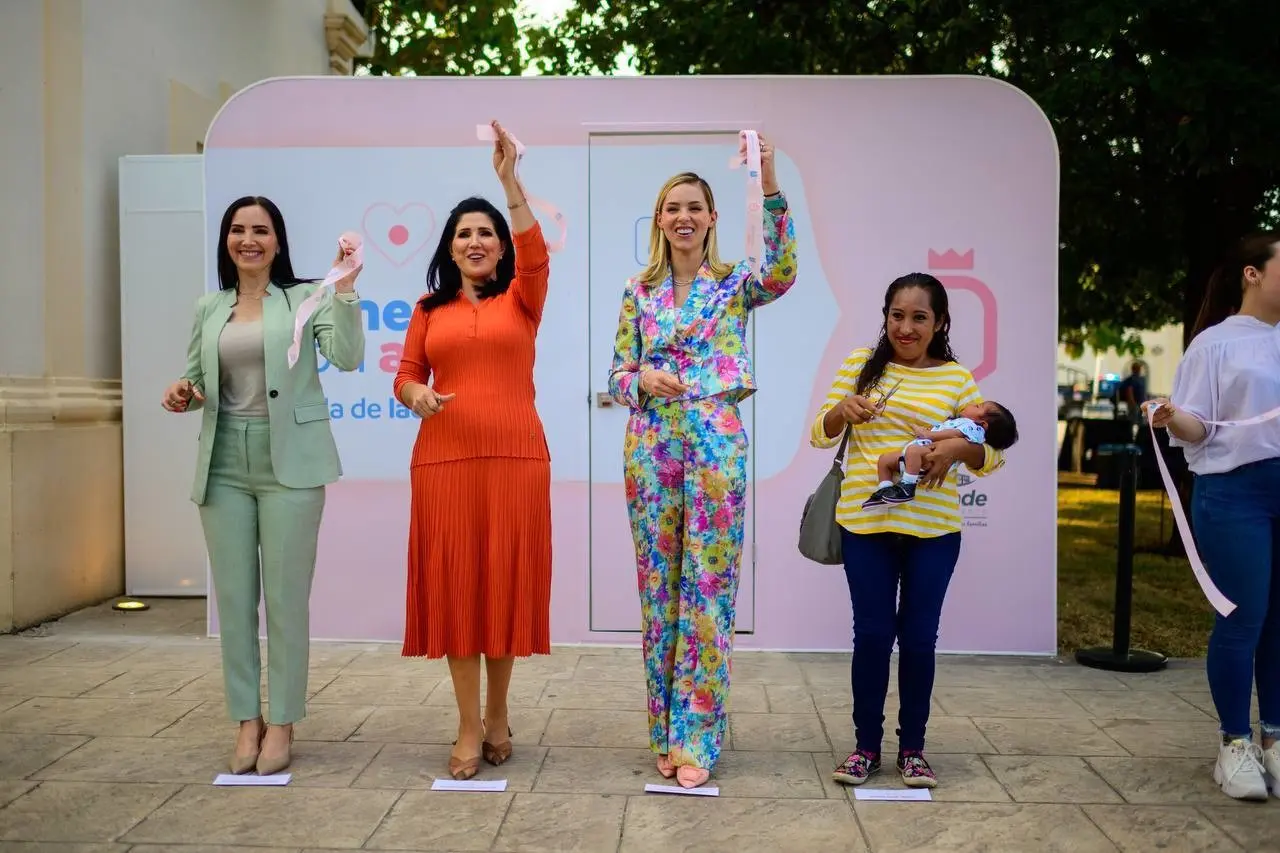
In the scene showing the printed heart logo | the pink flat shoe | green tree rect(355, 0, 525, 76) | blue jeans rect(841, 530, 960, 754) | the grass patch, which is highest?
green tree rect(355, 0, 525, 76)

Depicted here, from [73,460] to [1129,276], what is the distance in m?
9.69

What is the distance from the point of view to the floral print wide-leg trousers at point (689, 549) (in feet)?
12.0

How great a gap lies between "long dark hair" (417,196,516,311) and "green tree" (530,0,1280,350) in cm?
429

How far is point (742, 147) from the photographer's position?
11.8 ft

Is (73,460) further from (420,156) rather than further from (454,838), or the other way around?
(454,838)

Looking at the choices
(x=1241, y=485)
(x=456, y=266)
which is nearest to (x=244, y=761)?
(x=456, y=266)

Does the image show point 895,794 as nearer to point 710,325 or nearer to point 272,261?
point 710,325

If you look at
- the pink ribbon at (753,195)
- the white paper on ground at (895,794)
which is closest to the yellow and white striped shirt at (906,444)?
the pink ribbon at (753,195)

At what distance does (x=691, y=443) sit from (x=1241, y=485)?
1719 millimetres

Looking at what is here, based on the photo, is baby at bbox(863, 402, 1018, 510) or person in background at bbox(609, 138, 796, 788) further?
person in background at bbox(609, 138, 796, 788)

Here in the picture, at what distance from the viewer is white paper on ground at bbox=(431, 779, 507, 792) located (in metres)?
3.71

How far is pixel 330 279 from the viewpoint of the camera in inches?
145

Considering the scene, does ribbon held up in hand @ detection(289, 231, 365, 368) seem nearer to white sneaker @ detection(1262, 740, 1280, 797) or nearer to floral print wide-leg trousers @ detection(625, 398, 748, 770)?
floral print wide-leg trousers @ detection(625, 398, 748, 770)

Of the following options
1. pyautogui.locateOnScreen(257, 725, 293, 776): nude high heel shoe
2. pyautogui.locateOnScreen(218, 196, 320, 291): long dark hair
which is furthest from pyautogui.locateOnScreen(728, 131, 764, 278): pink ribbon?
pyautogui.locateOnScreen(257, 725, 293, 776): nude high heel shoe
